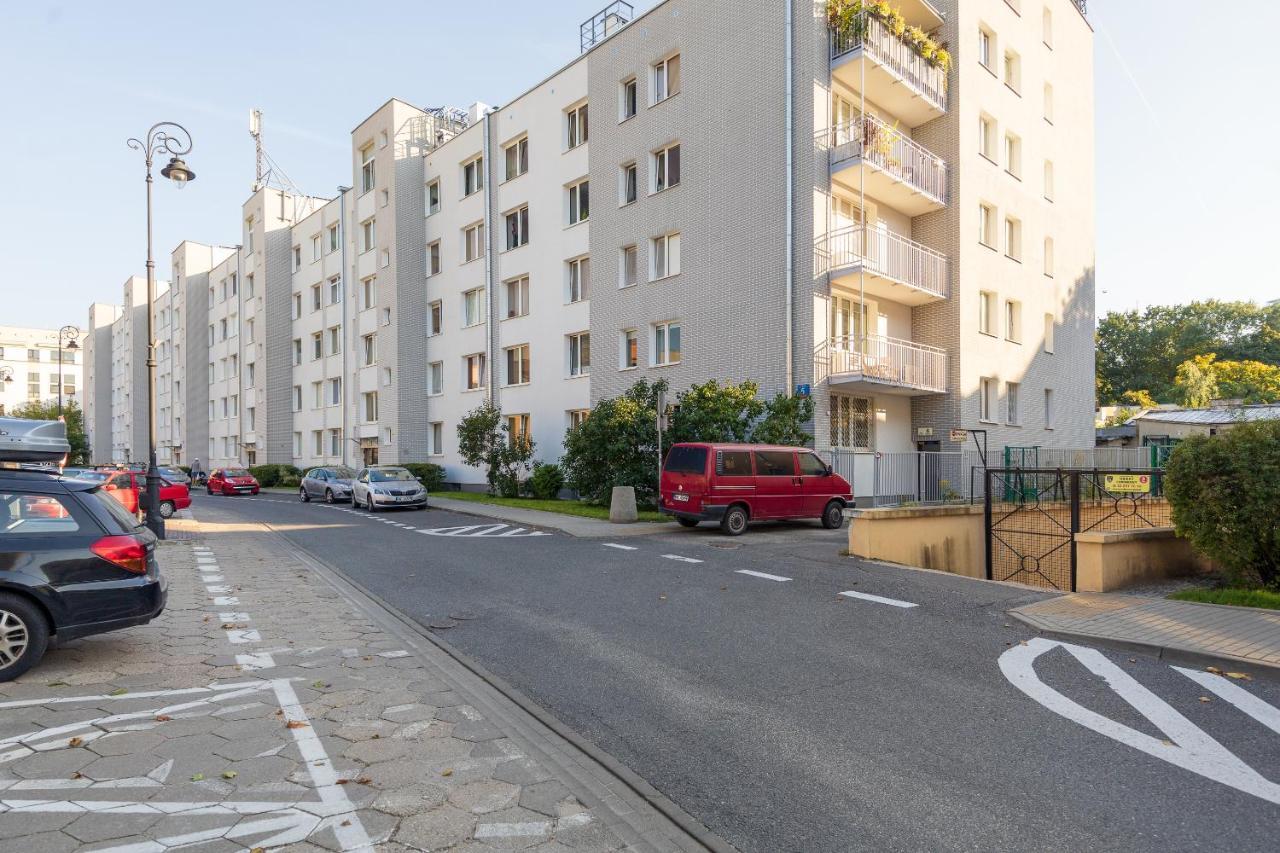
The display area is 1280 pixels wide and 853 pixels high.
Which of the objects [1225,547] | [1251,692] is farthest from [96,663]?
[1225,547]

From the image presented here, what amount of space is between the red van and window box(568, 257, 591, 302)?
38.2 feet

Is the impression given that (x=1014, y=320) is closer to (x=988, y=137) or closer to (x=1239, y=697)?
(x=988, y=137)

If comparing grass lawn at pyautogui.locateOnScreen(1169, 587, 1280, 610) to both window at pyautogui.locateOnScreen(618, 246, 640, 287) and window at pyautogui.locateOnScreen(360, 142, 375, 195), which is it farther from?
window at pyautogui.locateOnScreen(360, 142, 375, 195)

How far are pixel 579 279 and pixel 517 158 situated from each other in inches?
256

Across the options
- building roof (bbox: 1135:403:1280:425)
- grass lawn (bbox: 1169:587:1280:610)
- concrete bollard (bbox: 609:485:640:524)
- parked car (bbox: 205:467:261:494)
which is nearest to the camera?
grass lawn (bbox: 1169:587:1280:610)

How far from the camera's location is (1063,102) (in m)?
29.8

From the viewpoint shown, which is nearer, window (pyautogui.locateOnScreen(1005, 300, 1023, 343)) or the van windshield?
the van windshield

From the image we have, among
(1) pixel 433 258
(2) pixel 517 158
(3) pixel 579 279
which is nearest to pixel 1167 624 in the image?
(3) pixel 579 279

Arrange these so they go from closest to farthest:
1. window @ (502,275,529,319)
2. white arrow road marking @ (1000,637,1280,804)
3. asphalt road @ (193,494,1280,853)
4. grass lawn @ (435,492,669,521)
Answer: asphalt road @ (193,494,1280,853), white arrow road marking @ (1000,637,1280,804), grass lawn @ (435,492,669,521), window @ (502,275,529,319)

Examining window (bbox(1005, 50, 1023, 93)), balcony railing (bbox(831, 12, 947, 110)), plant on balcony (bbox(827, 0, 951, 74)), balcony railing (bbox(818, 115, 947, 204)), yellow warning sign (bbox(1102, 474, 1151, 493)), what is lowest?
yellow warning sign (bbox(1102, 474, 1151, 493))

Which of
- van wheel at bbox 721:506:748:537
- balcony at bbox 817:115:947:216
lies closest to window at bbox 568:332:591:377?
balcony at bbox 817:115:947:216

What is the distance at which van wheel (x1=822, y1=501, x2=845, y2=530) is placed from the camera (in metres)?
18.1

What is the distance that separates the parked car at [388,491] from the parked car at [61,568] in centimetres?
1864

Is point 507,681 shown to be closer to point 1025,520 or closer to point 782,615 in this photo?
point 782,615
